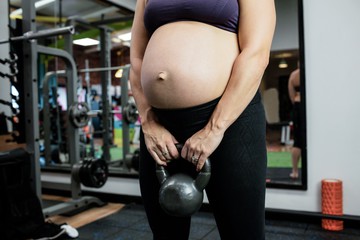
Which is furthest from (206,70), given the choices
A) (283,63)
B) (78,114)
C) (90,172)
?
(283,63)

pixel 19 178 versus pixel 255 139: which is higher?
pixel 255 139

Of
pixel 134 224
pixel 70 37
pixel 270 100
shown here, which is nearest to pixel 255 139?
pixel 134 224

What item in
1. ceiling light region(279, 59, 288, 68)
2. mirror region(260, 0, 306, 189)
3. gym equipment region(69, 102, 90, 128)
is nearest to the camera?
gym equipment region(69, 102, 90, 128)

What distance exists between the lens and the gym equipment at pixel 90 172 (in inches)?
112

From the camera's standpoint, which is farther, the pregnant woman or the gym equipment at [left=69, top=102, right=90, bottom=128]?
the gym equipment at [left=69, top=102, right=90, bottom=128]

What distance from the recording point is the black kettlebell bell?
71cm

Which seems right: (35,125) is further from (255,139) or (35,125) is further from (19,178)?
(255,139)

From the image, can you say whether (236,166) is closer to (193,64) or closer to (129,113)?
(193,64)

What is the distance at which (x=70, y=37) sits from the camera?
144 inches

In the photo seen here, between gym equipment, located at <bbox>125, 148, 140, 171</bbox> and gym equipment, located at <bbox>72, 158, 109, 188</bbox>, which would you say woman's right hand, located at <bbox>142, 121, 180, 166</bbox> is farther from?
gym equipment, located at <bbox>125, 148, 140, 171</bbox>

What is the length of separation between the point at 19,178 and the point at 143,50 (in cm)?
177

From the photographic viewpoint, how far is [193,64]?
0.74 meters

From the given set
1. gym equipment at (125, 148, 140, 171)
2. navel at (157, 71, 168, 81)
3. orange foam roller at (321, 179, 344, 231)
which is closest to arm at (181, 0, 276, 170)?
navel at (157, 71, 168, 81)

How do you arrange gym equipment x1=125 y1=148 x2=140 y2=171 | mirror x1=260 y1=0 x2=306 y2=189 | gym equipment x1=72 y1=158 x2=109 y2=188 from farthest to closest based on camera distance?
mirror x1=260 y1=0 x2=306 y2=189 → gym equipment x1=125 y1=148 x2=140 y2=171 → gym equipment x1=72 y1=158 x2=109 y2=188
